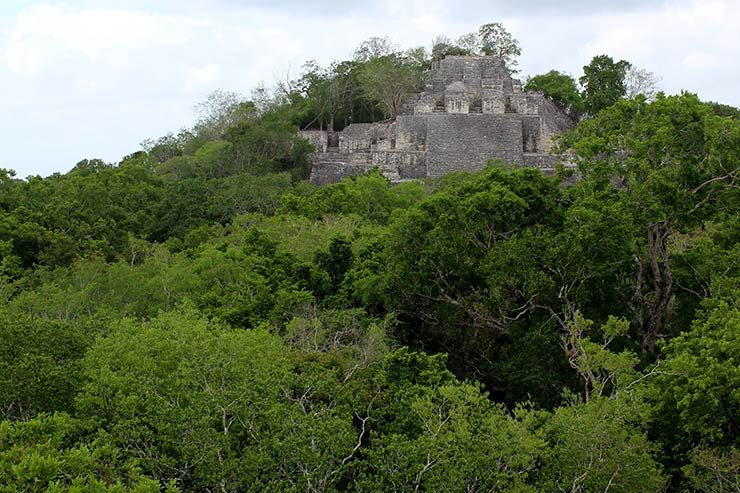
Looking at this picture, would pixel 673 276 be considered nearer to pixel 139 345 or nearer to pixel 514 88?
pixel 139 345

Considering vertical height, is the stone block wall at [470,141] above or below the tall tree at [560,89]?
below

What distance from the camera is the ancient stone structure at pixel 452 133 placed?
39719 millimetres

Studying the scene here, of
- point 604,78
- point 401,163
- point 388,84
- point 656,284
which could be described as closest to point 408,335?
point 656,284

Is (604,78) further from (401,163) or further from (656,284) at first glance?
(656,284)

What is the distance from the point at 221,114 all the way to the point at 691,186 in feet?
107

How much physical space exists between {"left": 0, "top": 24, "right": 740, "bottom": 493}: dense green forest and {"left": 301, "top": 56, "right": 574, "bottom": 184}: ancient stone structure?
10.3 m

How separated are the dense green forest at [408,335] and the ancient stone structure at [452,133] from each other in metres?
10.3

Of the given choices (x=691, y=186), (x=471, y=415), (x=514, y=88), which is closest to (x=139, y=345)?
(x=471, y=415)

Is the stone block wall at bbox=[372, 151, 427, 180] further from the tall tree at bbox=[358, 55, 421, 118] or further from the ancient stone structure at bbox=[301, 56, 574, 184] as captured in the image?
the tall tree at bbox=[358, 55, 421, 118]

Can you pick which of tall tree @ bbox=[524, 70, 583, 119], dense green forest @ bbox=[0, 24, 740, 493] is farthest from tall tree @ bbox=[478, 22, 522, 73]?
dense green forest @ bbox=[0, 24, 740, 493]

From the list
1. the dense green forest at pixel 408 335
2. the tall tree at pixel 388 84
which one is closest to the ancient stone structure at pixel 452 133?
the tall tree at pixel 388 84

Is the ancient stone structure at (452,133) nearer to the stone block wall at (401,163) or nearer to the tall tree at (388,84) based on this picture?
the stone block wall at (401,163)

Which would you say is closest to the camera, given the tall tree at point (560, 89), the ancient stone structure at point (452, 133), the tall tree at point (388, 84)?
the ancient stone structure at point (452, 133)

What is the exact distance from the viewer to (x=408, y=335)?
816 inches
